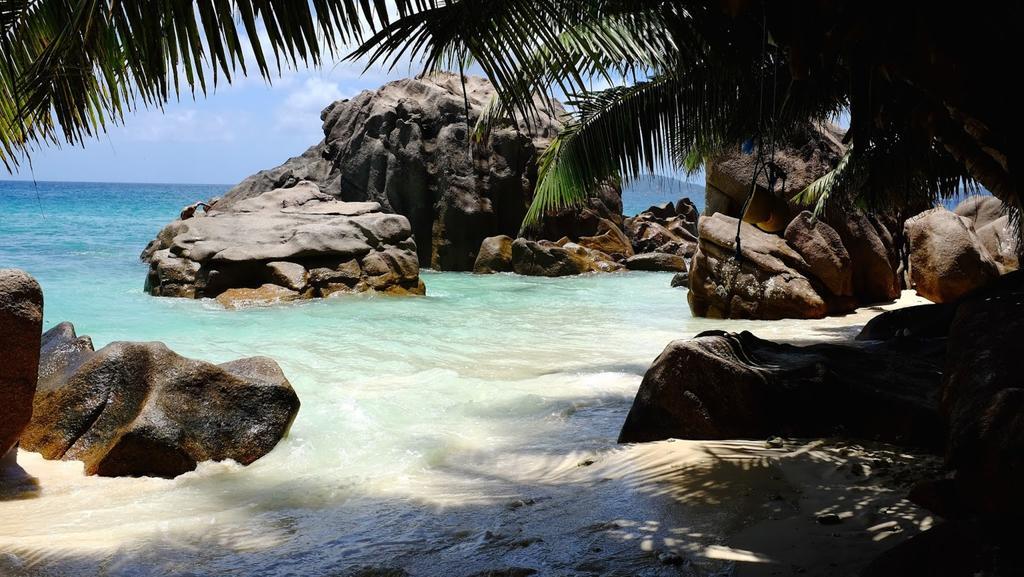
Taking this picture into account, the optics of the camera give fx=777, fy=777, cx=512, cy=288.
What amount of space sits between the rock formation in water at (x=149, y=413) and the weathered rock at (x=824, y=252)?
936cm

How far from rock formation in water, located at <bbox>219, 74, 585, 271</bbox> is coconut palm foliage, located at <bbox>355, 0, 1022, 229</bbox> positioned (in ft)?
47.2

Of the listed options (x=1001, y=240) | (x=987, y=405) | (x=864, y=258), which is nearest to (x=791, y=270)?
(x=864, y=258)

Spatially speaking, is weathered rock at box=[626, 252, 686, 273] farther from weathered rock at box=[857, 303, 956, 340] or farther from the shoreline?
the shoreline

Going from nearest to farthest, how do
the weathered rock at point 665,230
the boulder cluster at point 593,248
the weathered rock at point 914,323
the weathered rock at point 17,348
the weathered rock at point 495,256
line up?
the weathered rock at point 17,348 → the weathered rock at point 914,323 → the boulder cluster at point 593,248 → the weathered rock at point 495,256 → the weathered rock at point 665,230

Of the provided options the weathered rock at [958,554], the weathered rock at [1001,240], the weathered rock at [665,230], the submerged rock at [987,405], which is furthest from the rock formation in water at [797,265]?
the weathered rock at [665,230]

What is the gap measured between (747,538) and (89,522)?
3.12m

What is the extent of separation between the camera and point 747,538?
9.65 ft

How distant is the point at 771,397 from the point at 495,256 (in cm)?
1632

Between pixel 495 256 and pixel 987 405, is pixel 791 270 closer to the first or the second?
pixel 495 256

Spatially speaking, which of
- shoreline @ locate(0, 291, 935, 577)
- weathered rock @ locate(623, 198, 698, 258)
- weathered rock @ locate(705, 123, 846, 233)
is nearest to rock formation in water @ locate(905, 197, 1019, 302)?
weathered rock @ locate(705, 123, 846, 233)

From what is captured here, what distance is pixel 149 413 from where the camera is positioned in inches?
187

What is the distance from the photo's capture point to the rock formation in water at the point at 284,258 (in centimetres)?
1469

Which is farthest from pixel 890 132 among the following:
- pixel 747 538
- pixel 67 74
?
A: pixel 67 74

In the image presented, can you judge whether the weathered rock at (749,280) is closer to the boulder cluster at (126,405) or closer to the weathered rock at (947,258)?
the weathered rock at (947,258)
